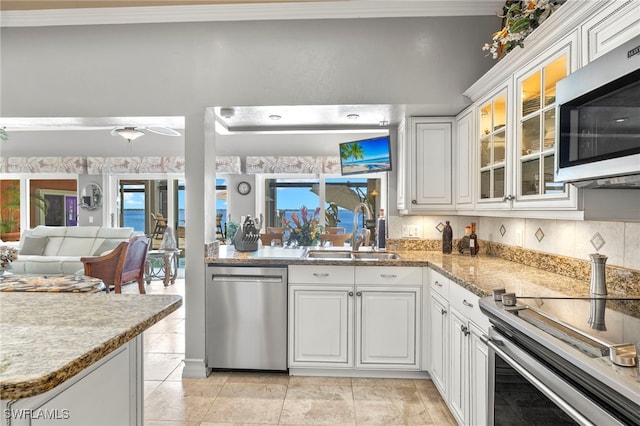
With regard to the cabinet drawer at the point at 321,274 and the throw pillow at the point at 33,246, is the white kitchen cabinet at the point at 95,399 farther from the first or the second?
the throw pillow at the point at 33,246

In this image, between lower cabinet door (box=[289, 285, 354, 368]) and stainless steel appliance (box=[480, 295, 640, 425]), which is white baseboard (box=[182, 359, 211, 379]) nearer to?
lower cabinet door (box=[289, 285, 354, 368])

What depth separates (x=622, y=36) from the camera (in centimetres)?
134

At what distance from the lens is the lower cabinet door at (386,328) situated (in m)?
2.79

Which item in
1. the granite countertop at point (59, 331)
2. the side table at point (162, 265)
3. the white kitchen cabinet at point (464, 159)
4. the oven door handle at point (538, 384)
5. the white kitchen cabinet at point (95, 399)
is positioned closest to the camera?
the granite countertop at point (59, 331)

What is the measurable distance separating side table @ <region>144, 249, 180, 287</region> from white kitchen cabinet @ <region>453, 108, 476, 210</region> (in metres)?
4.94

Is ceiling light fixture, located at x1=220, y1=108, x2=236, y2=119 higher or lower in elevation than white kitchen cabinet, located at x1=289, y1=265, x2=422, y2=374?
higher

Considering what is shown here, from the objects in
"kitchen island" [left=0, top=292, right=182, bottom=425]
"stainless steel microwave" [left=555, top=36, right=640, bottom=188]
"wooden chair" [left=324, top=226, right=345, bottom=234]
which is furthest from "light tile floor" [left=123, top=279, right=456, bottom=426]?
"wooden chair" [left=324, top=226, right=345, bottom=234]

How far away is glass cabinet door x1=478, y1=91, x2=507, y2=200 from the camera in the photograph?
90.3 inches

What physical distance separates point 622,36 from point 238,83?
236 centimetres

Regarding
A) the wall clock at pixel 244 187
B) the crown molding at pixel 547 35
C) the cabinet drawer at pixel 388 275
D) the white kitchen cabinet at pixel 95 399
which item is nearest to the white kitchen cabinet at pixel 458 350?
the cabinet drawer at pixel 388 275

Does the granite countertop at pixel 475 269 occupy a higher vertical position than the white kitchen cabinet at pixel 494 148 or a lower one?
lower

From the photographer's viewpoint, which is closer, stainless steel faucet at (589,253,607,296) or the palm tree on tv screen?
stainless steel faucet at (589,253,607,296)

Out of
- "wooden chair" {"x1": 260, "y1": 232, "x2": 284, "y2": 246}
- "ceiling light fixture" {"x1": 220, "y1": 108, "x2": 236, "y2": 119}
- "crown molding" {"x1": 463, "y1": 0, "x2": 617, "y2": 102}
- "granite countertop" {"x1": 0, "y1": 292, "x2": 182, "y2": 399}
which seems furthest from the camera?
"wooden chair" {"x1": 260, "y1": 232, "x2": 284, "y2": 246}

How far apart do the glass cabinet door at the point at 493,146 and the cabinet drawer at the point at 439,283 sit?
0.61 metres
